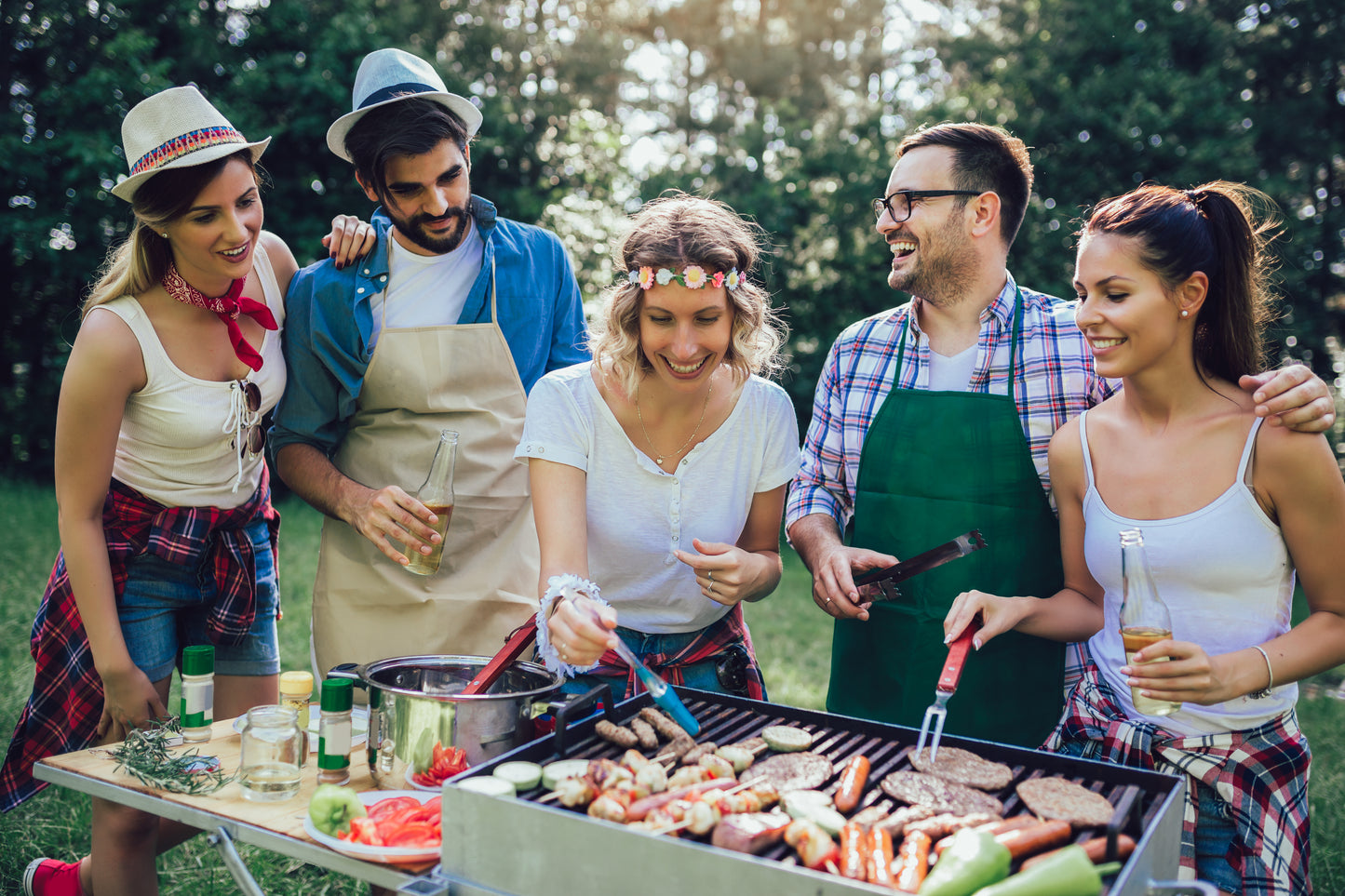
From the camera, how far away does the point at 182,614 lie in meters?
2.93

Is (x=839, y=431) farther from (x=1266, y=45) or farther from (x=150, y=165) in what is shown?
(x=1266, y=45)

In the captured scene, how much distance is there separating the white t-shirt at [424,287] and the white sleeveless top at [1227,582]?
213 centimetres

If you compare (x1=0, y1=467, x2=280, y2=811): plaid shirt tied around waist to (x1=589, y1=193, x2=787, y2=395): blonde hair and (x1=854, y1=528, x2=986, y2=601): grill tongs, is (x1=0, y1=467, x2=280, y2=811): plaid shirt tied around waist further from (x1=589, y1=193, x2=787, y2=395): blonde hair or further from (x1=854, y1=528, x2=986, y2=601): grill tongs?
(x1=854, y1=528, x2=986, y2=601): grill tongs

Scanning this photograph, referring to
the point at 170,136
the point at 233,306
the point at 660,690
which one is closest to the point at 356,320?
the point at 233,306

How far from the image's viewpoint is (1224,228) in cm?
238

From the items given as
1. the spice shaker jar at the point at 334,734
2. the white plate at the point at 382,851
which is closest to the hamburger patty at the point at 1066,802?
the white plate at the point at 382,851

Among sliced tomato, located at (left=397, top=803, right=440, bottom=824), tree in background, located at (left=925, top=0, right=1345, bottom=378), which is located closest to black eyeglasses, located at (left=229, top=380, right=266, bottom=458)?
sliced tomato, located at (left=397, top=803, right=440, bottom=824)

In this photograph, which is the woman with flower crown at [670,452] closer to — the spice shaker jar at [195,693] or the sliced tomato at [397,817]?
the sliced tomato at [397,817]

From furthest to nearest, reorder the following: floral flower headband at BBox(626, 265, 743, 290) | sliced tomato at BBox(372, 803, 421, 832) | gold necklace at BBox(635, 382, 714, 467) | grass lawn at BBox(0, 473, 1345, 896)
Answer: grass lawn at BBox(0, 473, 1345, 896)
gold necklace at BBox(635, 382, 714, 467)
floral flower headband at BBox(626, 265, 743, 290)
sliced tomato at BBox(372, 803, 421, 832)

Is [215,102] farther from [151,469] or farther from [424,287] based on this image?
[151,469]

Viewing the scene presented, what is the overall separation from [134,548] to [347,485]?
587 millimetres

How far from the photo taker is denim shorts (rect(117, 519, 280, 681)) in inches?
110

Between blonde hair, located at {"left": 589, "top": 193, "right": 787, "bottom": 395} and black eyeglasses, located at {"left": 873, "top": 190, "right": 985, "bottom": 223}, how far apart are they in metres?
0.45

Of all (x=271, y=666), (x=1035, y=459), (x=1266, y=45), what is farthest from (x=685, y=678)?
(x=1266, y=45)
